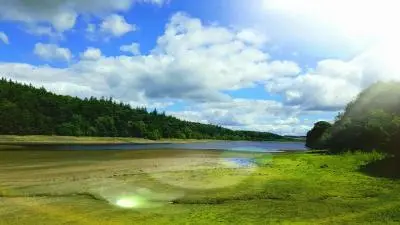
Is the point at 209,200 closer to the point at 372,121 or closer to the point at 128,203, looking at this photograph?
the point at 128,203

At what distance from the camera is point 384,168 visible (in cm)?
4209

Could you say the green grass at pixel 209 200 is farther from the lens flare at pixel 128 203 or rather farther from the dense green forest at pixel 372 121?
the dense green forest at pixel 372 121

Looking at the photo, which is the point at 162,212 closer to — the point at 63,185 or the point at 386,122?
the point at 63,185

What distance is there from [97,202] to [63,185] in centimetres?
986

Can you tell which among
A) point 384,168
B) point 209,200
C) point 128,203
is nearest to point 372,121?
point 384,168

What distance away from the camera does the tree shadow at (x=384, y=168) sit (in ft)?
124

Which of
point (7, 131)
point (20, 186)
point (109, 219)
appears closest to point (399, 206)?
point (109, 219)

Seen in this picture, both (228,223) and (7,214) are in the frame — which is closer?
(228,223)

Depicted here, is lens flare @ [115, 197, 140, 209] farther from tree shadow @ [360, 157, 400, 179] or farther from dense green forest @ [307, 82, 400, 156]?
dense green forest @ [307, 82, 400, 156]

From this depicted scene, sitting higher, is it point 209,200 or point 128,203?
point 209,200

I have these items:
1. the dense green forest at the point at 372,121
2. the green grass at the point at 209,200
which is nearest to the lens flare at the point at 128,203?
the green grass at the point at 209,200

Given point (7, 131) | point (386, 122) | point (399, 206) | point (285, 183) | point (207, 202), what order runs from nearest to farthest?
point (399, 206) → point (207, 202) → point (285, 183) → point (386, 122) → point (7, 131)

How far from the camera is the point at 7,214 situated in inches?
922

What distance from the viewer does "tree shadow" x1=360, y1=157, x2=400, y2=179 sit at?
3769 centimetres
